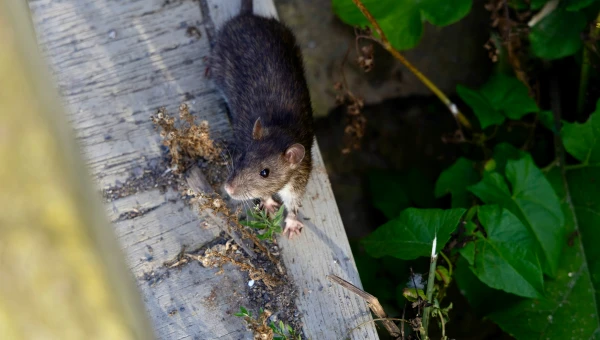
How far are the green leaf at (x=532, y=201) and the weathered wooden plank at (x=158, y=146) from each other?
0.95 metres

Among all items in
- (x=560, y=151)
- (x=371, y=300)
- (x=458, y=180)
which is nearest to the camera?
(x=371, y=300)

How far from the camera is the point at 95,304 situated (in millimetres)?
2010

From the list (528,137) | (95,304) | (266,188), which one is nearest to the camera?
(95,304)

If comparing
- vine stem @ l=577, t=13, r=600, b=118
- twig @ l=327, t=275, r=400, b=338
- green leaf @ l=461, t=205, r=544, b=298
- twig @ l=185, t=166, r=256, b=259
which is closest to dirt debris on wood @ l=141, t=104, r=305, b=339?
twig @ l=185, t=166, r=256, b=259

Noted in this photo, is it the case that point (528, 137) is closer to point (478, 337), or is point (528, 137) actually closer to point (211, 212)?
point (478, 337)

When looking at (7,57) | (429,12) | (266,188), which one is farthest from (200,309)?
(429,12)

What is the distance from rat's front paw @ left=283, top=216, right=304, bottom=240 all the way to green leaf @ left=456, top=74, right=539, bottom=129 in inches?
54.0

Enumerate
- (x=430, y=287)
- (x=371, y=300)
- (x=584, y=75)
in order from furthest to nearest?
(x=584, y=75)
(x=430, y=287)
(x=371, y=300)

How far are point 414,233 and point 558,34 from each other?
184cm

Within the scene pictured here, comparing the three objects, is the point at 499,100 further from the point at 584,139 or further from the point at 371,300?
the point at 371,300

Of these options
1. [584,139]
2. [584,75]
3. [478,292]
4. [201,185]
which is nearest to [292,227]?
[201,185]

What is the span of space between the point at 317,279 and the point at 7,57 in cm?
175

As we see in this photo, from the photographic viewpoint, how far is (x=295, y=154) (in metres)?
3.11

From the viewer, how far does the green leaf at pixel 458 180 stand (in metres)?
3.72
